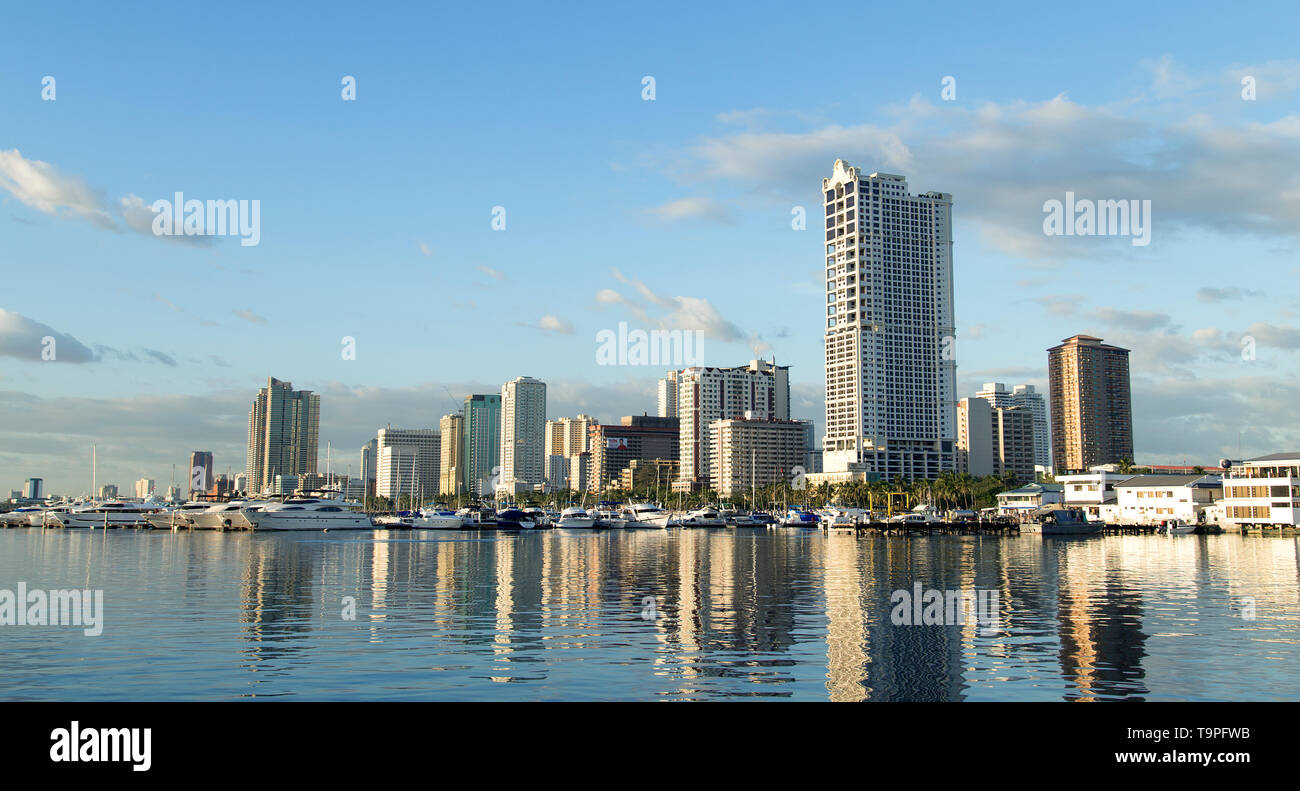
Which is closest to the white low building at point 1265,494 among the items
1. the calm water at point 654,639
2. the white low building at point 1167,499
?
the white low building at point 1167,499

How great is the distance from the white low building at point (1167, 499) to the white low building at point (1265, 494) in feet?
33.0

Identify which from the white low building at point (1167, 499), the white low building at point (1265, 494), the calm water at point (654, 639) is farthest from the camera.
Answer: the white low building at point (1167, 499)

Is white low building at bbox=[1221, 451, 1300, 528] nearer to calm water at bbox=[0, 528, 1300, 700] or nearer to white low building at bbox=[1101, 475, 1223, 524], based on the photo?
white low building at bbox=[1101, 475, 1223, 524]

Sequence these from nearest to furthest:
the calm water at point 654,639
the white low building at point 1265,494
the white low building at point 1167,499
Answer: the calm water at point 654,639 → the white low building at point 1265,494 → the white low building at point 1167,499

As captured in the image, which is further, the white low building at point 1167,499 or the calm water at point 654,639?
the white low building at point 1167,499

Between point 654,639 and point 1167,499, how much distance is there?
183 metres

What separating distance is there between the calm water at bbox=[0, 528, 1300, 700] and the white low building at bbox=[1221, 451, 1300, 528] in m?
99.0

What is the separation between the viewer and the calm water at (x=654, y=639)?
2732 centimetres

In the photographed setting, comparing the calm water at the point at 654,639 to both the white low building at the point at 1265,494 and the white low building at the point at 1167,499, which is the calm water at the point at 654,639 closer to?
the white low building at the point at 1265,494

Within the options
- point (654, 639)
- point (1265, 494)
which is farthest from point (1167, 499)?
point (654, 639)

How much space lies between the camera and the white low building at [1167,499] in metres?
181
